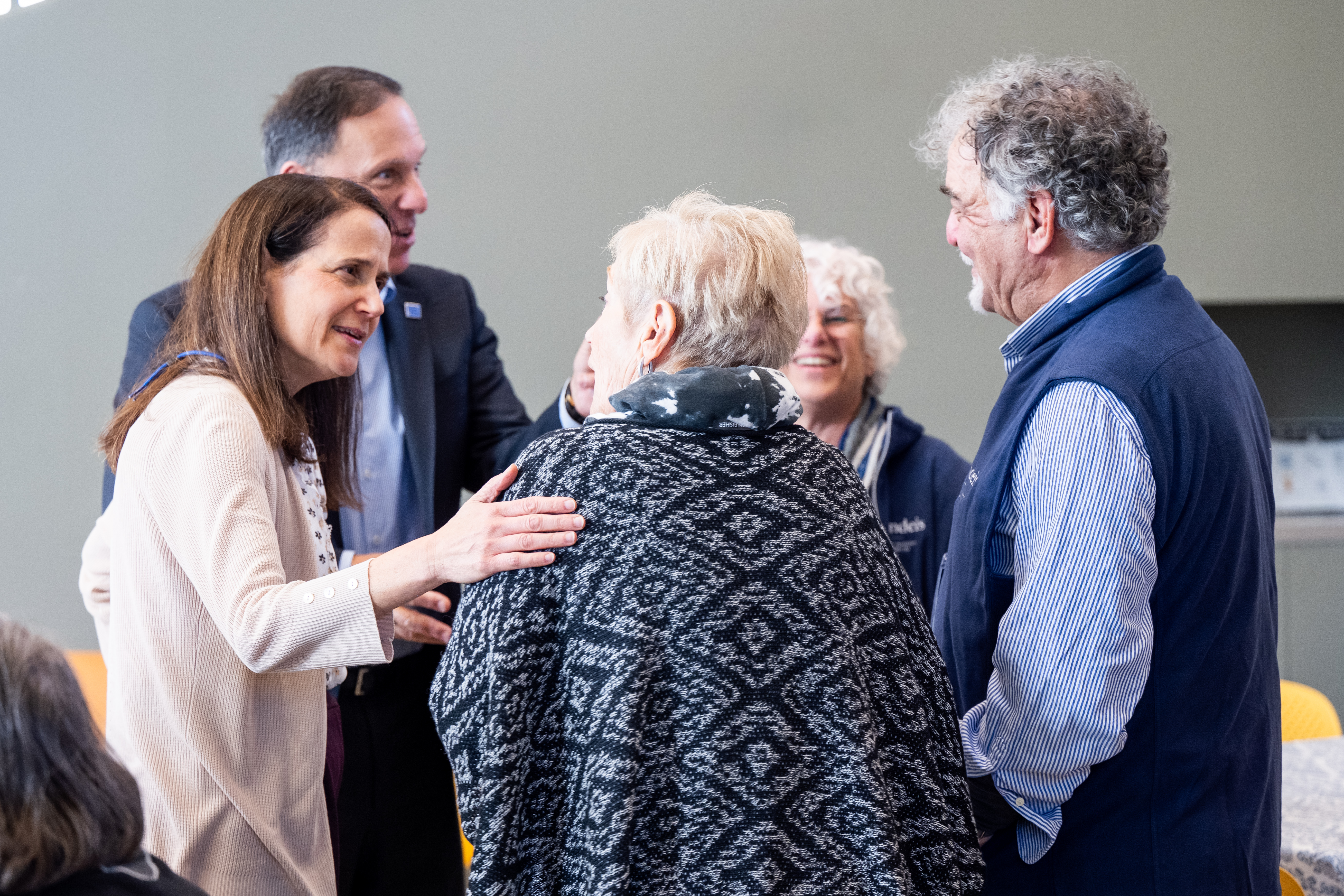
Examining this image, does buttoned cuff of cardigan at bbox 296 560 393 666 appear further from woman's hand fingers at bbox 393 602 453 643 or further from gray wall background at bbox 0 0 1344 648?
gray wall background at bbox 0 0 1344 648

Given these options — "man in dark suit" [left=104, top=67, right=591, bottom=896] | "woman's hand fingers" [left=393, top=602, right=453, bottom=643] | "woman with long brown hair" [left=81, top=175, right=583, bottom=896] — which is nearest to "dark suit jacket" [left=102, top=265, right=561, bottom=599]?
"man in dark suit" [left=104, top=67, right=591, bottom=896]

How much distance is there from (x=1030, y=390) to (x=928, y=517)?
1115 millimetres

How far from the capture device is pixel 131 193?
3.46 meters

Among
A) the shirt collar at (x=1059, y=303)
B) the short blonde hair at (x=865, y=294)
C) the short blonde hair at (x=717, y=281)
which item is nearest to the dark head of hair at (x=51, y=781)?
the short blonde hair at (x=717, y=281)

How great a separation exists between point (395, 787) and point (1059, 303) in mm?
1522

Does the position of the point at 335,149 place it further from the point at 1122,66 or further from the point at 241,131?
the point at 1122,66

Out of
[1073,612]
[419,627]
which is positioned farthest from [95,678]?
[1073,612]

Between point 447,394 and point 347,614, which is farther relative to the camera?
point 447,394

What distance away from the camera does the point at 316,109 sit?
220 cm

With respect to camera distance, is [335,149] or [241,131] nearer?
[335,149]

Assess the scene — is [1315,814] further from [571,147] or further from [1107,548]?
[571,147]

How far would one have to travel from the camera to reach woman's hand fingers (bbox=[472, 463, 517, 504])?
1196 mm

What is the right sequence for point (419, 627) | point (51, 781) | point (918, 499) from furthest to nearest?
point (918, 499) → point (419, 627) → point (51, 781)

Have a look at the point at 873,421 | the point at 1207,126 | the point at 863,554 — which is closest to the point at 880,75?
the point at 1207,126
